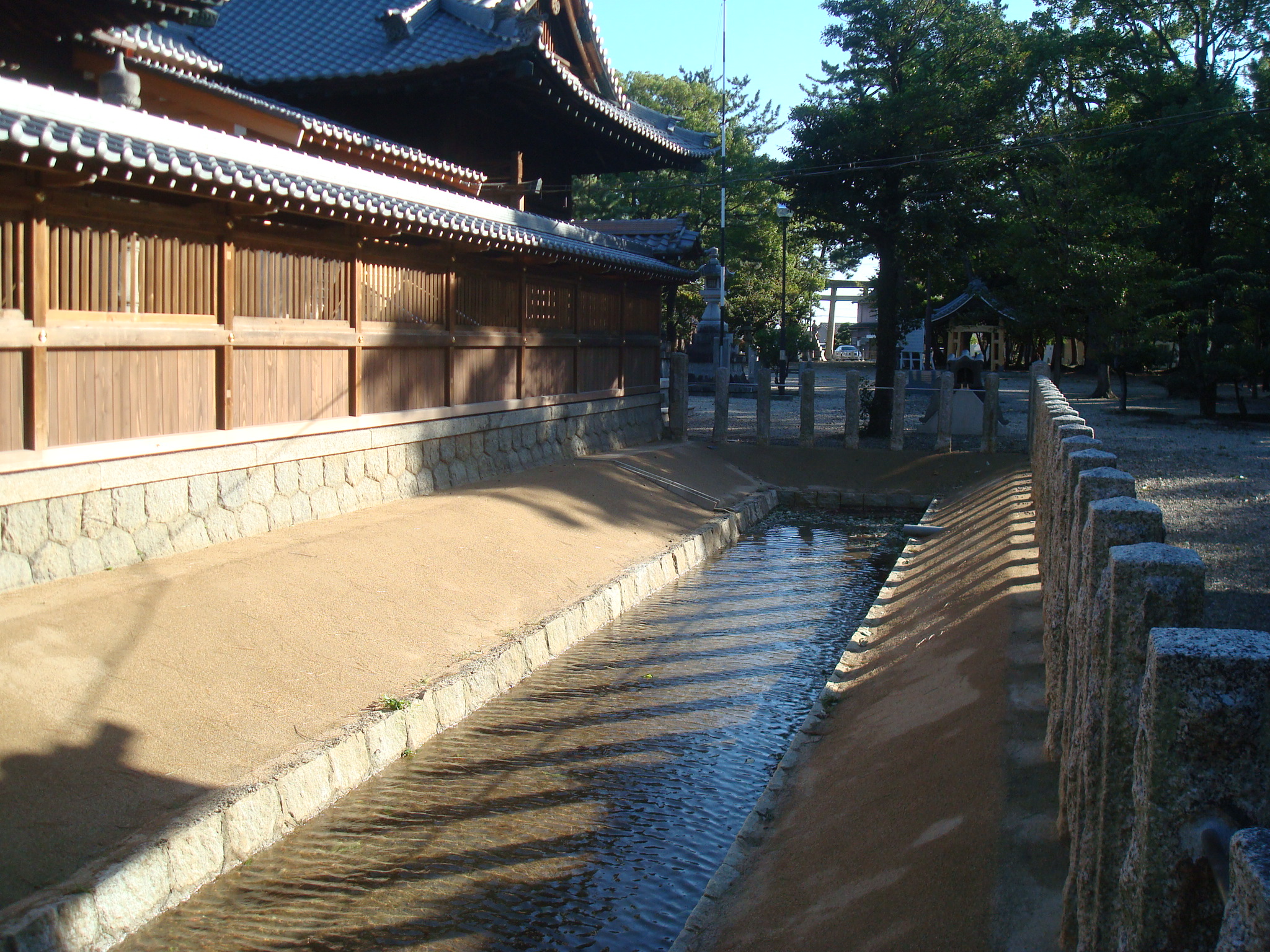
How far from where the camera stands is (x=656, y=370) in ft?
67.7

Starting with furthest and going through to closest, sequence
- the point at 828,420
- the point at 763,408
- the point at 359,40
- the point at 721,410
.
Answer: the point at 828,420, the point at 721,410, the point at 763,408, the point at 359,40

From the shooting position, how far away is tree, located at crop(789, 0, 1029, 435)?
1911 cm

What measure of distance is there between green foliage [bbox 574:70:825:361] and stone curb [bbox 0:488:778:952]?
2370 centimetres

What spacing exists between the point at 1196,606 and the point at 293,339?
8.79 m

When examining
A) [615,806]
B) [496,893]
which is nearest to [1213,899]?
[496,893]

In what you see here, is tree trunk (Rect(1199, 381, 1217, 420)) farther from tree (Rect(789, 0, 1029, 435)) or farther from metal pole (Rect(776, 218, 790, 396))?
metal pole (Rect(776, 218, 790, 396))

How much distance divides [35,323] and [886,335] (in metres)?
17.0

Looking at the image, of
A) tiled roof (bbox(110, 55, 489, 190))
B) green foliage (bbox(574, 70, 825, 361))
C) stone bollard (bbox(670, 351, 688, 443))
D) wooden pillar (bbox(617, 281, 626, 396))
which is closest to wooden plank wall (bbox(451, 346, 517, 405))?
→ tiled roof (bbox(110, 55, 489, 190))

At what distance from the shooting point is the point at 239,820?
5.26 m

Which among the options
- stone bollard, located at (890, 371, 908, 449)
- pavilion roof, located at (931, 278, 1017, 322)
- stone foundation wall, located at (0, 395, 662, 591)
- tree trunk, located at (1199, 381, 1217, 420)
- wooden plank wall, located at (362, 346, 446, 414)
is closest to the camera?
stone foundation wall, located at (0, 395, 662, 591)

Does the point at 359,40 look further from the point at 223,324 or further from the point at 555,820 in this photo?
the point at 555,820

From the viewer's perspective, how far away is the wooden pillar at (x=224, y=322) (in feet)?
29.6

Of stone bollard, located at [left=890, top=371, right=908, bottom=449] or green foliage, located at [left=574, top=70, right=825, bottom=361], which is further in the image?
green foliage, located at [left=574, top=70, right=825, bottom=361]

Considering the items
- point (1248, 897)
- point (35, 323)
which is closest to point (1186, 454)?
point (35, 323)
